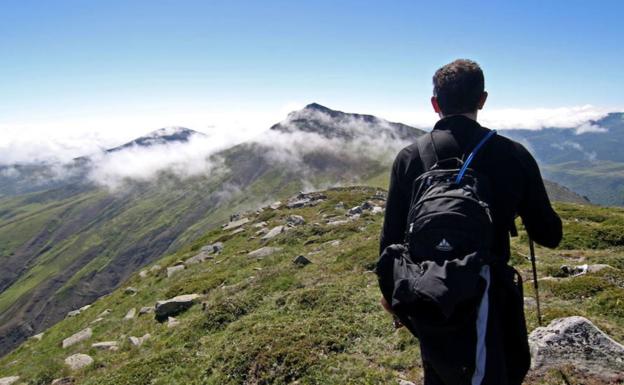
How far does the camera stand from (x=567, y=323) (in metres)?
9.61

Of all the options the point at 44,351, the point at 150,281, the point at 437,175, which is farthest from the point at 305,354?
the point at 150,281

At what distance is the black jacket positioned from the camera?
16.3 ft

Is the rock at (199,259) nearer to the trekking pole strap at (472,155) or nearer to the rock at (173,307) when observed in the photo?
the rock at (173,307)

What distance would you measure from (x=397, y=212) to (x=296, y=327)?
8.75 m

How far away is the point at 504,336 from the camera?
4.90 m

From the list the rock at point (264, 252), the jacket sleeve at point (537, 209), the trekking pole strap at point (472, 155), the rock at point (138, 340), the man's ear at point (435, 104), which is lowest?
the rock at point (138, 340)

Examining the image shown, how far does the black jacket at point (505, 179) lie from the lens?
4977 mm

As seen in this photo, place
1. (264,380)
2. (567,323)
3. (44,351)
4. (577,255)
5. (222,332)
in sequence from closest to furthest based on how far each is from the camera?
(567,323) < (264,380) < (222,332) < (577,255) < (44,351)

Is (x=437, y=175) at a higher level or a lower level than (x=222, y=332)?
higher

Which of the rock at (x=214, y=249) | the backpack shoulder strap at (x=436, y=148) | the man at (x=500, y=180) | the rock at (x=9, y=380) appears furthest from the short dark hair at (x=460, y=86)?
the rock at (x=214, y=249)

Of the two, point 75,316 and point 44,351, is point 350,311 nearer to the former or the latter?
point 44,351

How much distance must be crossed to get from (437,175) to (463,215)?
64 cm

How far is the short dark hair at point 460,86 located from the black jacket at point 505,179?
16 cm

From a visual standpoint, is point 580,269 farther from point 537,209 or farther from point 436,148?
point 436,148
